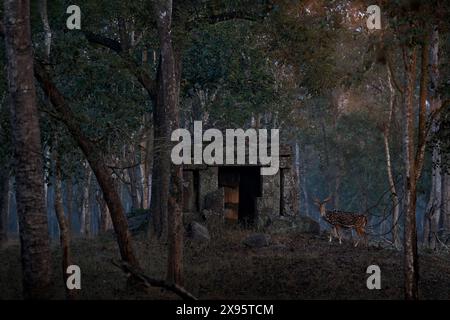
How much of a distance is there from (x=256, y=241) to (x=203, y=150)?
4.76 meters

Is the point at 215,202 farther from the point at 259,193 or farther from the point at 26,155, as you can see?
the point at 26,155

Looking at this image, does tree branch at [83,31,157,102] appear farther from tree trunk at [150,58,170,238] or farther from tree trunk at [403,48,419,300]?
tree trunk at [403,48,419,300]

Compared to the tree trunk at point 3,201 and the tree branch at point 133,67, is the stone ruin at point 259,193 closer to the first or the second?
the tree branch at point 133,67

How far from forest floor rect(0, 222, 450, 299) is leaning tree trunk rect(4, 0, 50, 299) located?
110cm

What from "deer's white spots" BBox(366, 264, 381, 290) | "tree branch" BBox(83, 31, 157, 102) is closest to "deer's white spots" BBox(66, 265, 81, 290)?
"deer's white spots" BBox(366, 264, 381, 290)

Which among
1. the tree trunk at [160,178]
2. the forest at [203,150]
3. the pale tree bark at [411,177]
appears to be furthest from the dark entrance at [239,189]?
the pale tree bark at [411,177]

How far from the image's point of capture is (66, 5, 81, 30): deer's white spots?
2153cm

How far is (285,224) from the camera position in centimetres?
2391

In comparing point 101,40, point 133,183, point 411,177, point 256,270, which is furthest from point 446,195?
point 411,177

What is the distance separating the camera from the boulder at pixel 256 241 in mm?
20953

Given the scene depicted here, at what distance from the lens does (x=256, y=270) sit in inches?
655

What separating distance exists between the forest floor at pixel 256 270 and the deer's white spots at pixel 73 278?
0.23 metres

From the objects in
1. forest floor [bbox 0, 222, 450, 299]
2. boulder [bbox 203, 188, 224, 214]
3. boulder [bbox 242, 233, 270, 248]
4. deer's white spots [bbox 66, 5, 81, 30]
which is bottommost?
forest floor [bbox 0, 222, 450, 299]
